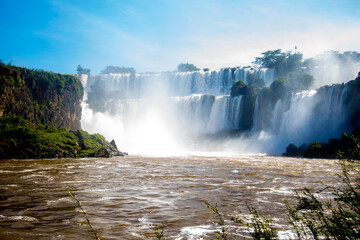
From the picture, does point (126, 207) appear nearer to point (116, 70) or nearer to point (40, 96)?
point (40, 96)

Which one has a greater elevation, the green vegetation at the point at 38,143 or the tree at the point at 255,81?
the tree at the point at 255,81

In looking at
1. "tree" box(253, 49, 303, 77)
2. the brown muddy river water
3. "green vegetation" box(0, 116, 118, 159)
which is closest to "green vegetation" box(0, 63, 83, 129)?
"green vegetation" box(0, 116, 118, 159)

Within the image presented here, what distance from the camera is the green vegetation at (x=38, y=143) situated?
19500mm

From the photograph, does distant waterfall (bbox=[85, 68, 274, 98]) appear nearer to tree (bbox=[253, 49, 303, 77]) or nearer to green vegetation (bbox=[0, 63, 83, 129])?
tree (bbox=[253, 49, 303, 77])

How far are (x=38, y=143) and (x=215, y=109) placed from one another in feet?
108

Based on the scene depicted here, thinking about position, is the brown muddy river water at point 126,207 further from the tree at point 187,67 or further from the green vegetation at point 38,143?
the tree at point 187,67

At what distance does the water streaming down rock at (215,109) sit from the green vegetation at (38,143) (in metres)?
21.4

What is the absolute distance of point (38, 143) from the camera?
20.8 metres

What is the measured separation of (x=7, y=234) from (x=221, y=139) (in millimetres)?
42646

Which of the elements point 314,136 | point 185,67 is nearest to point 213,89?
point 314,136

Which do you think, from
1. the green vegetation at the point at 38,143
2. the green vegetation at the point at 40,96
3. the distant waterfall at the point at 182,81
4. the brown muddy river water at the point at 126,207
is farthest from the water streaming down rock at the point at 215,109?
the brown muddy river water at the point at 126,207

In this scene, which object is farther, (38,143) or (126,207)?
(38,143)

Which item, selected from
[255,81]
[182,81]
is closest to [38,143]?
[255,81]

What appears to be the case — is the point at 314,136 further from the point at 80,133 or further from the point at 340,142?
the point at 80,133
